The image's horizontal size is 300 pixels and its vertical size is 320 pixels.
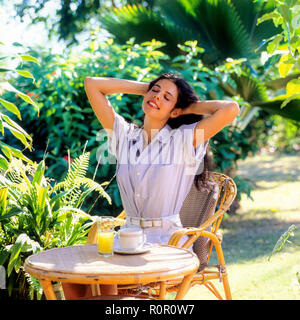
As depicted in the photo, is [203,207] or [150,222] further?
[203,207]

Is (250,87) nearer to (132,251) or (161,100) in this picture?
(161,100)

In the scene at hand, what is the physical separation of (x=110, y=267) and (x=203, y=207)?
1082 mm

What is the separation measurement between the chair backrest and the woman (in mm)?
94

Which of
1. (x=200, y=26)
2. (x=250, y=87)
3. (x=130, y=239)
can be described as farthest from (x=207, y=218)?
(x=200, y=26)

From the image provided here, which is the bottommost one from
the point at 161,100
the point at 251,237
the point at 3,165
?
the point at 251,237

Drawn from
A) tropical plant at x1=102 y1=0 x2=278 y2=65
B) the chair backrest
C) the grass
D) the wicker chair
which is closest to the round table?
the wicker chair

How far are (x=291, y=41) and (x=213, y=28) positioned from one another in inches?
117

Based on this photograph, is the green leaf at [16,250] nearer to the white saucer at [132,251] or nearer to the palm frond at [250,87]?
the white saucer at [132,251]

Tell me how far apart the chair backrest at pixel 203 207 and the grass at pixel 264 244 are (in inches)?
20.9

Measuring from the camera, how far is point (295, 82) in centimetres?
264

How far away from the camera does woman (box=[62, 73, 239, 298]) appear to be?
263cm

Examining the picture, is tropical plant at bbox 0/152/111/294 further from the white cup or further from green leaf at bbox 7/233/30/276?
the white cup

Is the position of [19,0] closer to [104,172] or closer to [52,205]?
[104,172]

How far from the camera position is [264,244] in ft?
16.8
